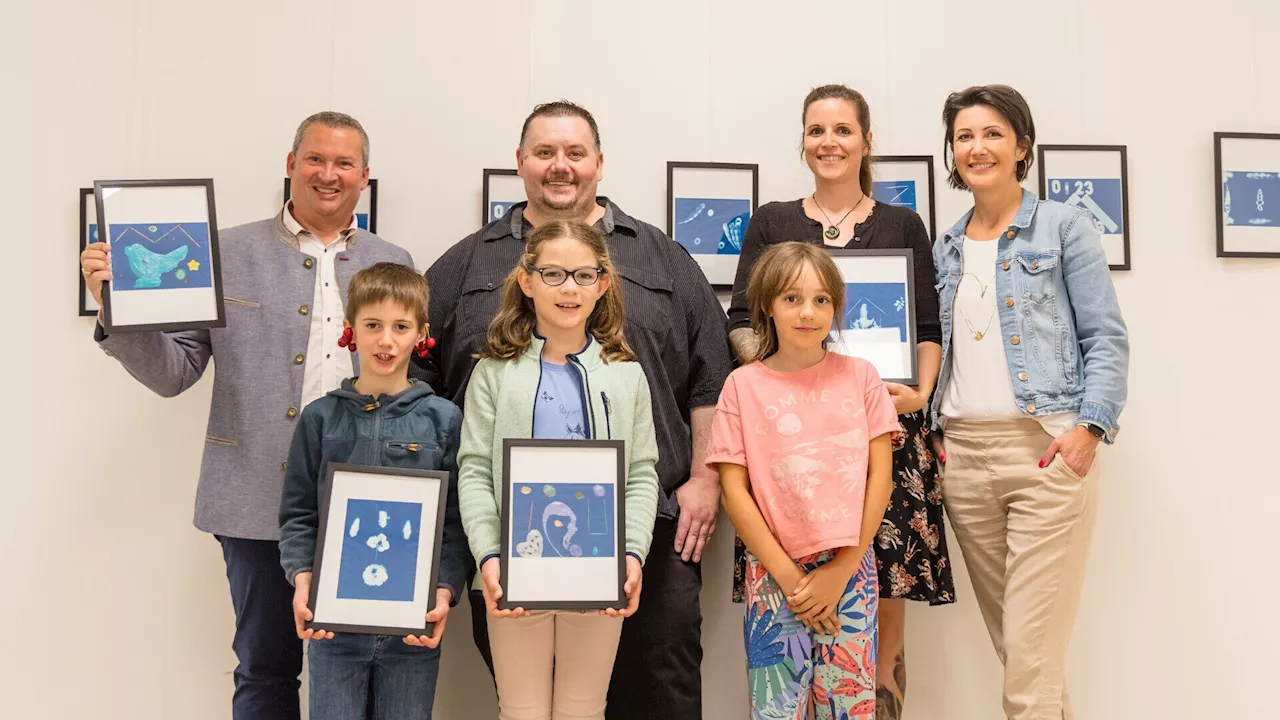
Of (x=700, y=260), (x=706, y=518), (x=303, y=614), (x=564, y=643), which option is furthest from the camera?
(x=700, y=260)

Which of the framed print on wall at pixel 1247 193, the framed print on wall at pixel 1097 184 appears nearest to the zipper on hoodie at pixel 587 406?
the framed print on wall at pixel 1097 184

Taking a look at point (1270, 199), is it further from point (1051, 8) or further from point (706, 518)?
point (706, 518)

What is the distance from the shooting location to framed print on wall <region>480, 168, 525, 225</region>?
2.93 metres

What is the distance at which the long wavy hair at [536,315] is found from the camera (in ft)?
6.94

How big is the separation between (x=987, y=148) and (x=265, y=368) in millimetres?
2018

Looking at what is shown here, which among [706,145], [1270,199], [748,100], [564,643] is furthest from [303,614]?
[1270,199]

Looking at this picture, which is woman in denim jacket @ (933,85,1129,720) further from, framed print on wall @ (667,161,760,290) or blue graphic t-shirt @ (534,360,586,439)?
blue graphic t-shirt @ (534,360,586,439)

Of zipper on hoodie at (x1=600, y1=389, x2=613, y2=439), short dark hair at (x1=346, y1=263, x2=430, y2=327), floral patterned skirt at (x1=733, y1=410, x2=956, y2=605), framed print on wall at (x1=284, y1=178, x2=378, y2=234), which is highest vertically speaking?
framed print on wall at (x1=284, y1=178, x2=378, y2=234)

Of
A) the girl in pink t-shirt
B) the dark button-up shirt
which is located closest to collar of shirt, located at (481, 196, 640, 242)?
the dark button-up shirt

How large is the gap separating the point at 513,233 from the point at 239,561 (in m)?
1.15

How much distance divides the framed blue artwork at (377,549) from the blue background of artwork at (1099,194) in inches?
88.2

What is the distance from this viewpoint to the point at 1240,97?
9.98 feet

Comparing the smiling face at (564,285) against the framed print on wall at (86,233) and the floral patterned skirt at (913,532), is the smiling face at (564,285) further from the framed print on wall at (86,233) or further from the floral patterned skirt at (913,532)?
the framed print on wall at (86,233)

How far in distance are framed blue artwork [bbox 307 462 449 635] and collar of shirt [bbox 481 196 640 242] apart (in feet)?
2.62
